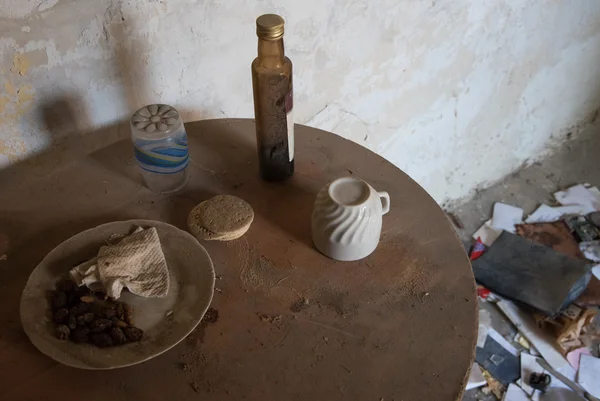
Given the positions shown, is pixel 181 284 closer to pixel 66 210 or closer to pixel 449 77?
pixel 66 210

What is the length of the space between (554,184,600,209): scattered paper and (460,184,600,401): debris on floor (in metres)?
0.06

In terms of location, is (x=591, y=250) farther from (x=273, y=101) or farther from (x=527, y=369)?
(x=273, y=101)

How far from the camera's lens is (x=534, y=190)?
2246mm

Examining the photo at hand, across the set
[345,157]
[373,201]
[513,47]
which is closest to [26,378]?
[373,201]

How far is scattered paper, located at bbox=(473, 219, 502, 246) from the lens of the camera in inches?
80.4

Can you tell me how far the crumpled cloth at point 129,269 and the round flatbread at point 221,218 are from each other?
0.32ft

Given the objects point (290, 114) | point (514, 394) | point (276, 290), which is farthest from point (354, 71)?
point (514, 394)

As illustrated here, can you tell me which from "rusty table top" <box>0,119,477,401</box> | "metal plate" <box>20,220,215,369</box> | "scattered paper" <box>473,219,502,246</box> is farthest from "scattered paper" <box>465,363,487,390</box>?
"metal plate" <box>20,220,215,369</box>

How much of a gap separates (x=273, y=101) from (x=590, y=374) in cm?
135

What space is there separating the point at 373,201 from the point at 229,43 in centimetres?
58

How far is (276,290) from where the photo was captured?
2.93ft

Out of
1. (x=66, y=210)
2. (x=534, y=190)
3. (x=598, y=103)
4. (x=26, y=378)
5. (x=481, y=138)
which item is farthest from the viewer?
(x=598, y=103)

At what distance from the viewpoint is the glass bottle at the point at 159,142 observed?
97 centimetres

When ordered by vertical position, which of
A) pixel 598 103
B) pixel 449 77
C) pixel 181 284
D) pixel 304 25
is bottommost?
pixel 598 103
